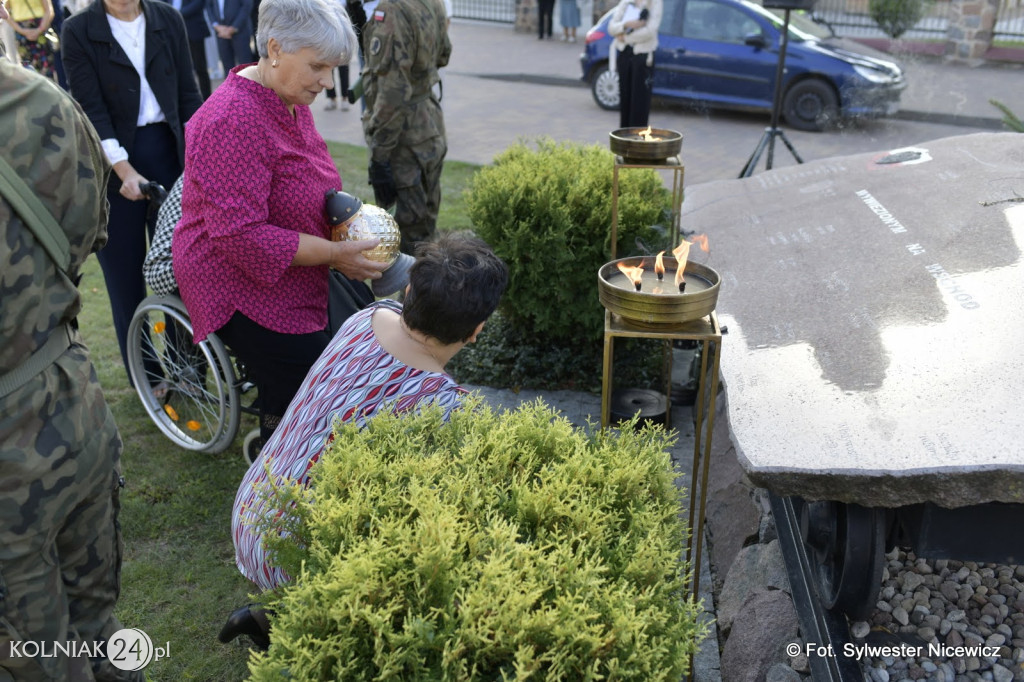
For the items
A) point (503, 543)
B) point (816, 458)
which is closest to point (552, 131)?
point (816, 458)

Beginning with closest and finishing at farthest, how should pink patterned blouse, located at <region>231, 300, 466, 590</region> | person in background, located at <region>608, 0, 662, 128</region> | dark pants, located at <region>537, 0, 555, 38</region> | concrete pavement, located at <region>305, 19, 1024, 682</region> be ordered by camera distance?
pink patterned blouse, located at <region>231, 300, 466, 590</region> < person in background, located at <region>608, 0, 662, 128</region> < concrete pavement, located at <region>305, 19, 1024, 682</region> < dark pants, located at <region>537, 0, 555, 38</region>

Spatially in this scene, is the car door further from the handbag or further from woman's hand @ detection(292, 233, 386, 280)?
woman's hand @ detection(292, 233, 386, 280)

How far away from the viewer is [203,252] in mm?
3027

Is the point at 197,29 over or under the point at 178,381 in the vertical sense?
over

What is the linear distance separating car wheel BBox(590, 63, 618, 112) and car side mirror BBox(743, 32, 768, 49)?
1851 millimetres

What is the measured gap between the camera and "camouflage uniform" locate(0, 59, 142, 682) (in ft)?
5.91

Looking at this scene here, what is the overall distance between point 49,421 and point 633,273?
1.46 meters

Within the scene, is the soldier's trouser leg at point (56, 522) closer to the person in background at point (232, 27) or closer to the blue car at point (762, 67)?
the person in background at point (232, 27)

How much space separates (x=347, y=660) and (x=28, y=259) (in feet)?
3.48

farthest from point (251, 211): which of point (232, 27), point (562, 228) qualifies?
point (232, 27)

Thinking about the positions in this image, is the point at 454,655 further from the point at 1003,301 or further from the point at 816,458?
the point at 1003,301

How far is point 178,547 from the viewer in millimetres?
3533

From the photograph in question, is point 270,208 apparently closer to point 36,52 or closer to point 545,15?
point 36,52

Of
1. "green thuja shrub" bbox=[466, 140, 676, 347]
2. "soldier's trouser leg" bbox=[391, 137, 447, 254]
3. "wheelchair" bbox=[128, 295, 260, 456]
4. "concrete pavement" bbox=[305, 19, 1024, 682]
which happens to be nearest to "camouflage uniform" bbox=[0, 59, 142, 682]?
"wheelchair" bbox=[128, 295, 260, 456]
